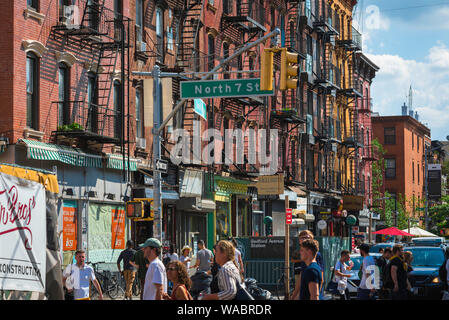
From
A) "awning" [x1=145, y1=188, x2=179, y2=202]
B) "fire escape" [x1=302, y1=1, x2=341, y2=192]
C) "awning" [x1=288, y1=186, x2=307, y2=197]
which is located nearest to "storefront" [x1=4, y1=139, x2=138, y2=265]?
"awning" [x1=145, y1=188, x2=179, y2=202]

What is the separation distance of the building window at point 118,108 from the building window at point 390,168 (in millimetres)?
62040

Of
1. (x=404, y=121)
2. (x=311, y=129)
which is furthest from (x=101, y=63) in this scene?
(x=404, y=121)

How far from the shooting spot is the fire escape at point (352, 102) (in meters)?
59.9

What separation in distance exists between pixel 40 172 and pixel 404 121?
80258mm

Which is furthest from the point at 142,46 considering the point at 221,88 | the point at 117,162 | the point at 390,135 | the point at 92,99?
the point at 390,135

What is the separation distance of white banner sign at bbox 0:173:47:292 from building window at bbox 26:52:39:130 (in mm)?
12712

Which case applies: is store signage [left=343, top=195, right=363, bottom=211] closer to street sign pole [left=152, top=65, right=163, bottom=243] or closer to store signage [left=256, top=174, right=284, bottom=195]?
store signage [left=256, top=174, right=284, bottom=195]

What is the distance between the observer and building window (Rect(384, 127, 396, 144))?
292ft

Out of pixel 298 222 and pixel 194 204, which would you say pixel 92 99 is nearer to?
pixel 194 204

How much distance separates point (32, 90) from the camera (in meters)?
24.4

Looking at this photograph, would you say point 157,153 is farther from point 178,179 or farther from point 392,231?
point 392,231

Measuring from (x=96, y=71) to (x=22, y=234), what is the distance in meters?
17.2

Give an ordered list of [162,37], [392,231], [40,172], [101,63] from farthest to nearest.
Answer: [392,231]
[162,37]
[101,63]
[40,172]

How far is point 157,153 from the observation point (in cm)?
2159
